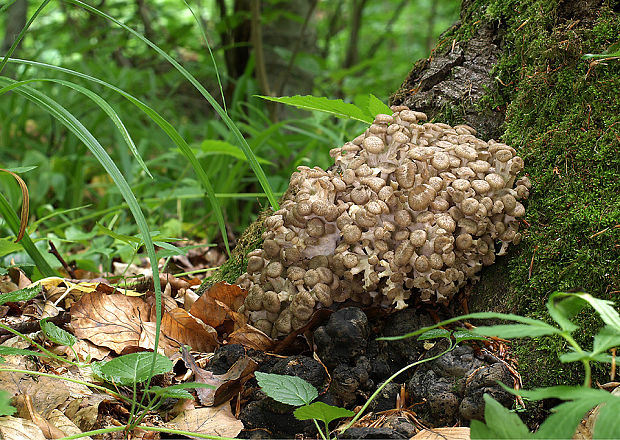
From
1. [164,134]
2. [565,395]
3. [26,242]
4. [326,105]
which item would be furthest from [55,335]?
[164,134]

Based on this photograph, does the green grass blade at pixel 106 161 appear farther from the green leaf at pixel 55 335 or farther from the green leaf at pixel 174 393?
the green leaf at pixel 55 335

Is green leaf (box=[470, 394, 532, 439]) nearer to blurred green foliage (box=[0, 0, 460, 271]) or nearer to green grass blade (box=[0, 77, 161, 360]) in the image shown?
green grass blade (box=[0, 77, 161, 360])

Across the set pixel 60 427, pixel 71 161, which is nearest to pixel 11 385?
pixel 60 427

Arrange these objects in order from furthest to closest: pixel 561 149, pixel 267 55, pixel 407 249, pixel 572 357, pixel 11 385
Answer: pixel 267 55, pixel 561 149, pixel 407 249, pixel 11 385, pixel 572 357

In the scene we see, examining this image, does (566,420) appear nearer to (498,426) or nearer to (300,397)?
(498,426)

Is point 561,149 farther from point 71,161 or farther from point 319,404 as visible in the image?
point 71,161

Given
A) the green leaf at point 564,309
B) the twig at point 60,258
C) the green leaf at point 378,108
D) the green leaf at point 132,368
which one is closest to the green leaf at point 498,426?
the green leaf at point 564,309
